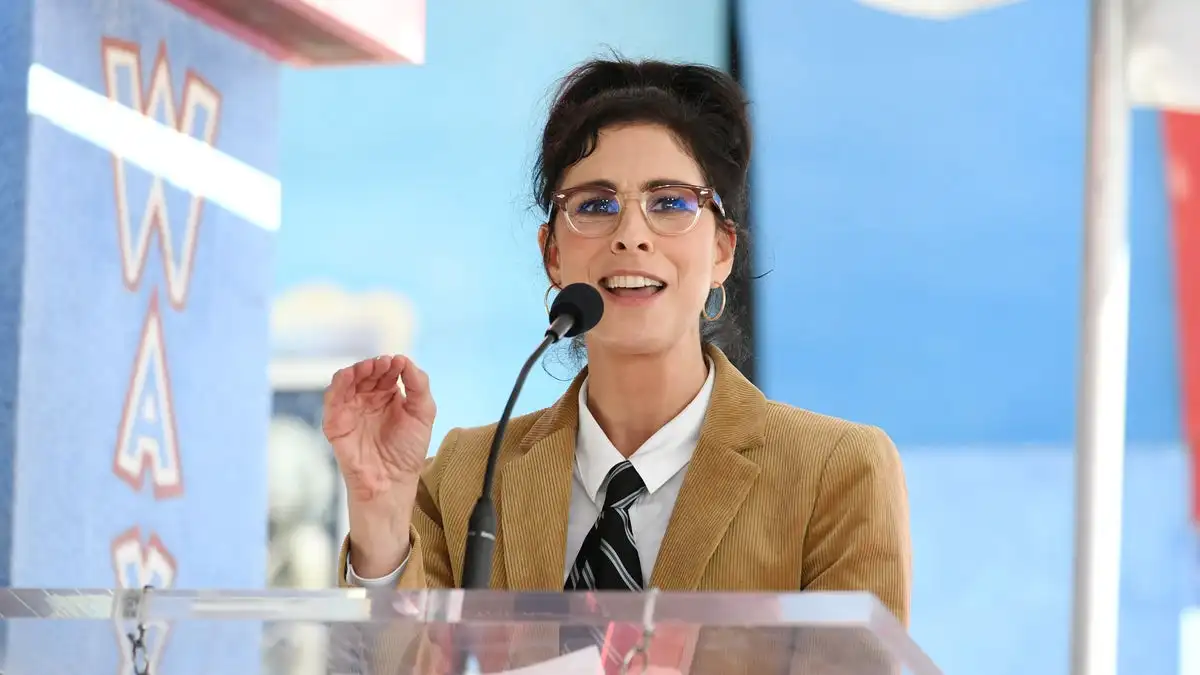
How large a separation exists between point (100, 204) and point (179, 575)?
2.64 feet

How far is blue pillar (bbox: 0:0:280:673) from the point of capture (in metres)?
2.69

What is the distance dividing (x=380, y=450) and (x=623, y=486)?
1.14 feet

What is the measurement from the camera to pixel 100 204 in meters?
2.87

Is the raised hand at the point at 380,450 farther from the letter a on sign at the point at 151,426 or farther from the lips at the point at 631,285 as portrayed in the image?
the letter a on sign at the point at 151,426

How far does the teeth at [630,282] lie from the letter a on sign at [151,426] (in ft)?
4.83

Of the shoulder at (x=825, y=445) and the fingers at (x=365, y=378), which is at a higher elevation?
the fingers at (x=365, y=378)

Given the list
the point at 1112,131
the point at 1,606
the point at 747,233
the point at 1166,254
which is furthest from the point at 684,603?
the point at 1166,254

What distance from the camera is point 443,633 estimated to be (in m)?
1.12

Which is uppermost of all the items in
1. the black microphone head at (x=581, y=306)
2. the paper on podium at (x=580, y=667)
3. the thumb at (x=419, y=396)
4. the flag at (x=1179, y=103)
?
the flag at (x=1179, y=103)

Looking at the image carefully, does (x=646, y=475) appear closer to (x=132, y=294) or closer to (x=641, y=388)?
(x=641, y=388)

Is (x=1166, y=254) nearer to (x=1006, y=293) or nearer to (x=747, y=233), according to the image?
(x=1006, y=293)

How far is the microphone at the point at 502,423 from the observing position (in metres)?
1.32

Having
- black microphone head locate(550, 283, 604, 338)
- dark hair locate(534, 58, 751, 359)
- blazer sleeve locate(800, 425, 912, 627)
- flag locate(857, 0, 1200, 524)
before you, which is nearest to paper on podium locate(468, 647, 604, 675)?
black microphone head locate(550, 283, 604, 338)

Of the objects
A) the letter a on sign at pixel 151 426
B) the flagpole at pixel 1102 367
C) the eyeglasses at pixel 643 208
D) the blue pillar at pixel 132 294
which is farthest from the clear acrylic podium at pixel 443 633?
the flagpole at pixel 1102 367
